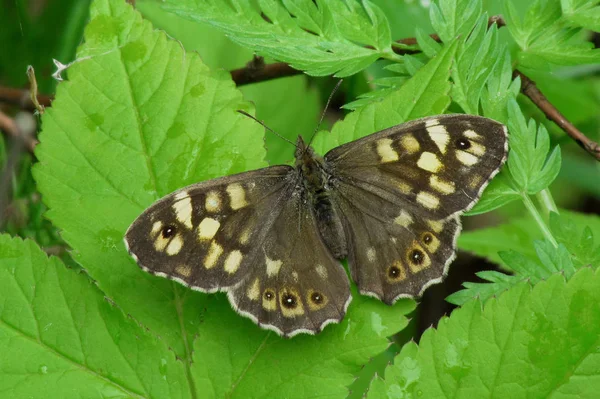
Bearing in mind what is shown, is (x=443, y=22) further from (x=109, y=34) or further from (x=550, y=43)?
(x=109, y=34)

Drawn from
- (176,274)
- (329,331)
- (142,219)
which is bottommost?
(329,331)

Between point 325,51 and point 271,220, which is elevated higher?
point 325,51

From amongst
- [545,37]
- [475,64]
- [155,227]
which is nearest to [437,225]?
[475,64]

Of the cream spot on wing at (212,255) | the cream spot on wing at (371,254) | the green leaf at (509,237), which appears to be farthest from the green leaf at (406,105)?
the green leaf at (509,237)

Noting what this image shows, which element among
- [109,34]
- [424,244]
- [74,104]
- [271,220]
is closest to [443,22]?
[424,244]

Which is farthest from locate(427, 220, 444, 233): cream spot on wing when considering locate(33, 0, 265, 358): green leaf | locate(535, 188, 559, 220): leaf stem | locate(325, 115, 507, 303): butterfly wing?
locate(33, 0, 265, 358): green leaf

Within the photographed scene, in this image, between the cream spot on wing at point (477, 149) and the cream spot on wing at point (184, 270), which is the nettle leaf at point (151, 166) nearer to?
the cream spot on wing at point (184, 270)

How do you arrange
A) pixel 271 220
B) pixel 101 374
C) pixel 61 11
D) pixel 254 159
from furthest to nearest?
pixel 61 11 < pixel 271 220 < pixel 254 159 < pixel 101 374
